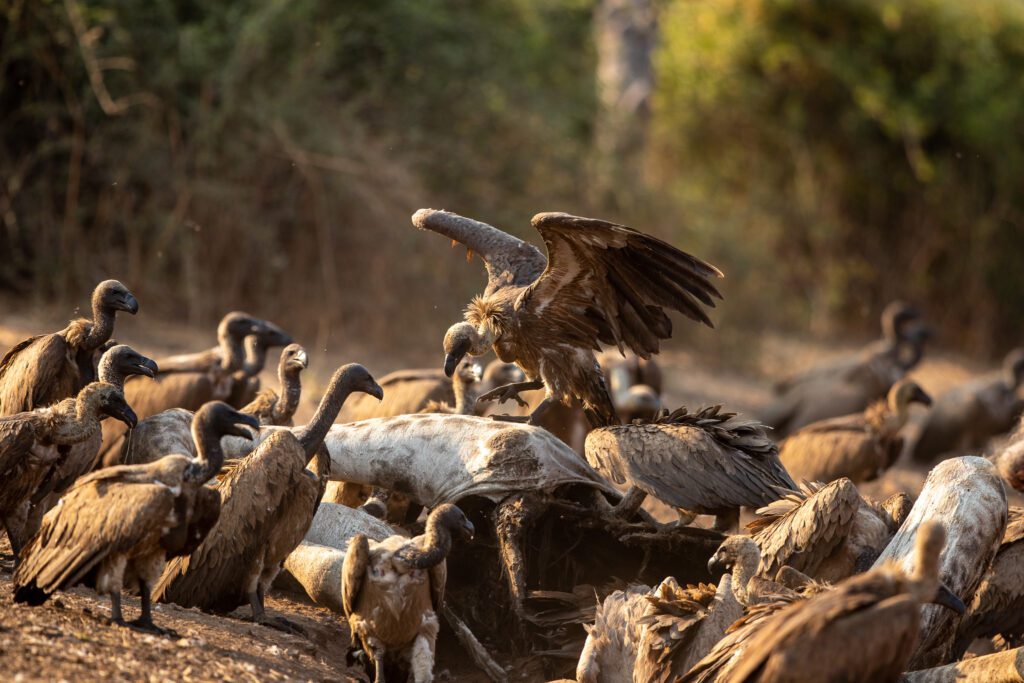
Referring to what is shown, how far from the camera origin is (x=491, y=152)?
1398cm

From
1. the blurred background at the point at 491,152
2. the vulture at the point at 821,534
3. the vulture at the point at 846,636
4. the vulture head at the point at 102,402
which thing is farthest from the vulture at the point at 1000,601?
the blurred background at the point at 491,152

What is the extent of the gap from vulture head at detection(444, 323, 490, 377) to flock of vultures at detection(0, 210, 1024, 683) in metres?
0.02

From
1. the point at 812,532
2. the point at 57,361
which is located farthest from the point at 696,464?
the point at 57,361

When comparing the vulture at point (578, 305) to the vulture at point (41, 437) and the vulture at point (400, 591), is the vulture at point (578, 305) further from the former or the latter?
the vulture at point (41, 437)

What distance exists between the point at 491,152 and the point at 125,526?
9664 millimetres

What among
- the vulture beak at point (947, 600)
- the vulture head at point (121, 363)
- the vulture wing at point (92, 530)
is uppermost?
the vulture head at point (121, 363)

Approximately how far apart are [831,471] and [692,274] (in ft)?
11.5

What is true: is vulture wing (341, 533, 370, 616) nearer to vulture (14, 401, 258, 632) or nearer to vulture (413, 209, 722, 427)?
vulture (14, 401, 258, 632)

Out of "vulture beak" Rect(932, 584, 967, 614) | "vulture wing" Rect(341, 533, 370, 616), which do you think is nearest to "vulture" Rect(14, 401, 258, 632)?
"vulture wing" Rect(341, 533, 370, 616)

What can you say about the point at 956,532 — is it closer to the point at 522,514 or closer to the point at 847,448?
the point at 522,514

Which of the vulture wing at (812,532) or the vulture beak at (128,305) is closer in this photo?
the vulture wing at (812,532)

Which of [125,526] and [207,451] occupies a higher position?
[207,451]

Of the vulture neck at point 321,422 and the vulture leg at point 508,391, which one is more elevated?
the vulture leg at point 508,391

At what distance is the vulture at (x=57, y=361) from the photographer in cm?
639
